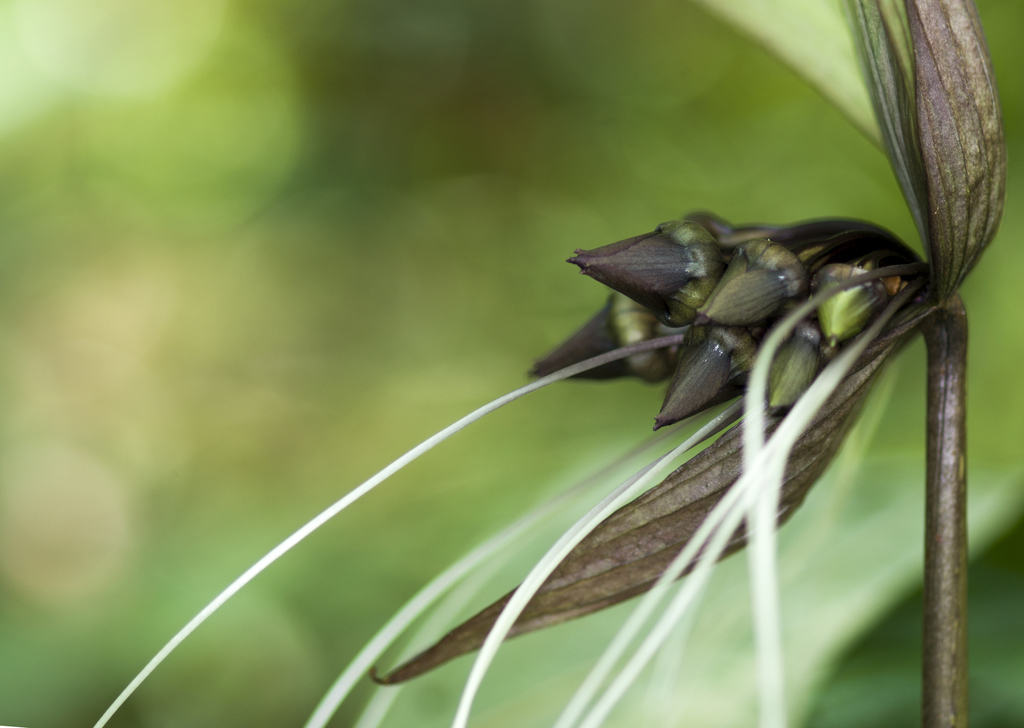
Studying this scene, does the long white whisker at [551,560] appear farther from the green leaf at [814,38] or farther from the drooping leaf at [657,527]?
the green leaf at [814,38]

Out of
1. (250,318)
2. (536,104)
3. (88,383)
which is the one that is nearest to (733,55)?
(536,104)

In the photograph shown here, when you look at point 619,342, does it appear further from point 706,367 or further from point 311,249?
point 311,249

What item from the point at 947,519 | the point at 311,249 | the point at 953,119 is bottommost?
the point at 947,519

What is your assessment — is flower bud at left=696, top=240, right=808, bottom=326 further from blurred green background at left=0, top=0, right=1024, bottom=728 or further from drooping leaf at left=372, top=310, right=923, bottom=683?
blurred green background at left=0, top=0, right=1024, bottom=728

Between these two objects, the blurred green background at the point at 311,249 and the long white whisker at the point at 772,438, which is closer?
the long white whisker at the point at 772,438

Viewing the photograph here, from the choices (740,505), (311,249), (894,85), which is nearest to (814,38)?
(894,85)

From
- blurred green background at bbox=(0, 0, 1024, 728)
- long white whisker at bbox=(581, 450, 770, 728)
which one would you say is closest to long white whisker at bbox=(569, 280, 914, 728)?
long white whisker at bbox=(581, 450, 770, 728)

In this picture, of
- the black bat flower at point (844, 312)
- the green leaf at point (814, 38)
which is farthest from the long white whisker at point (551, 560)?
the green leaf at point (814, 38)
